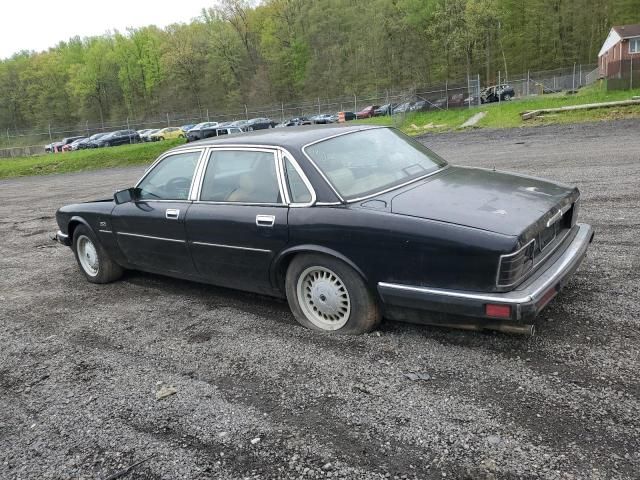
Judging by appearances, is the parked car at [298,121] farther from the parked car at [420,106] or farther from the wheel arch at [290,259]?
the wheel arch at [290,259]

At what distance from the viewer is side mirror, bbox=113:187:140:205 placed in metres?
5.33

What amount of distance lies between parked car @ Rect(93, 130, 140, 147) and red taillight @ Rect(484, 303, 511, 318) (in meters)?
45.2

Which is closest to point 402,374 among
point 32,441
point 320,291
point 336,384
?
point 336,384

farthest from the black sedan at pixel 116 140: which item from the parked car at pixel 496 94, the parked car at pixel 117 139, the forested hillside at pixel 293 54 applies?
the forested hillside at pixel 293 54

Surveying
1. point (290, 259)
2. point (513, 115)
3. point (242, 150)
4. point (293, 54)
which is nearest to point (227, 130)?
point (513, 115)

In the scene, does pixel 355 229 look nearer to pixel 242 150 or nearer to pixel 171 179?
pixel 242 150

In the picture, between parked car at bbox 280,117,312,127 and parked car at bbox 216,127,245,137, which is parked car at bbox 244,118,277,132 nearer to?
parked car at bbox 216,127,245,137

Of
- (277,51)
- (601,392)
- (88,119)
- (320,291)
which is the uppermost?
(277,51)

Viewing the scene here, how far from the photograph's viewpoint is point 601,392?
2.97 metres

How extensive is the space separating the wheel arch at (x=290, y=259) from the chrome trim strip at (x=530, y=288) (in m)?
0.27

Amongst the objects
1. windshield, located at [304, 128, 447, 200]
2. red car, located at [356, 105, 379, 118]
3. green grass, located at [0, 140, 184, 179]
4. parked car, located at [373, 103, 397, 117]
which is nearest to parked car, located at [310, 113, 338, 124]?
red car, located at [356, 105, 379, 118]

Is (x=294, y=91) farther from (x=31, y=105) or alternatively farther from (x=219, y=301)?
(x=219, y=301)

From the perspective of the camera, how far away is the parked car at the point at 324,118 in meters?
42.6

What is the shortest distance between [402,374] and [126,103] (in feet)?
303
